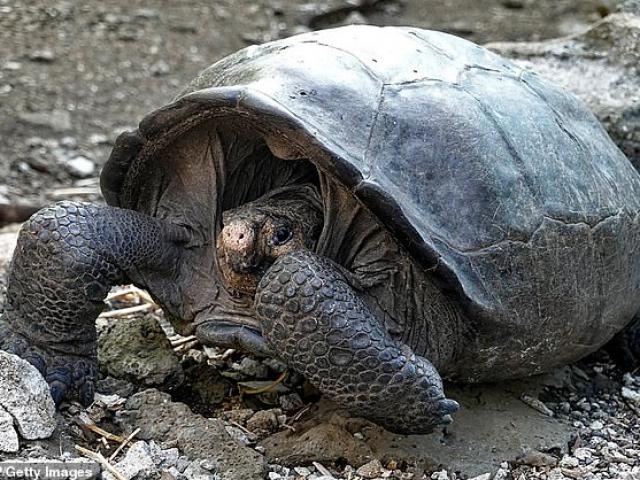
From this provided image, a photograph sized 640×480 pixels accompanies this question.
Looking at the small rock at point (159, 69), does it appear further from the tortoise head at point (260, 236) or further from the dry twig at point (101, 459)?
the dry twig at point (101, 459)

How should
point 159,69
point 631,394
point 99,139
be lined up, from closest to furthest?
point 631,394
point 99,139
point 159,69

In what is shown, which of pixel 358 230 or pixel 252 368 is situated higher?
pixel 358 230

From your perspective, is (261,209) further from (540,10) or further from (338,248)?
(540,10)

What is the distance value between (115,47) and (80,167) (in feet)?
6.61

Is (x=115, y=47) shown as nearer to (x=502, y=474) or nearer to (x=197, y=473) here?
(x=197, y=473)

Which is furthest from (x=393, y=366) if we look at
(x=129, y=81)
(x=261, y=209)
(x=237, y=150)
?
(x=129, y=81)

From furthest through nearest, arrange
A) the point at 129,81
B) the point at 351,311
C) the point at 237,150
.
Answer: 1. the point at 129,81
2. the point at 237,150
3. the point at 351,311

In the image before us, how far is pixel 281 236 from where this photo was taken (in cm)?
309

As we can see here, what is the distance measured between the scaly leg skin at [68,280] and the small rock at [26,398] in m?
0.19

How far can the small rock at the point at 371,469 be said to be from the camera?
2.91 meters

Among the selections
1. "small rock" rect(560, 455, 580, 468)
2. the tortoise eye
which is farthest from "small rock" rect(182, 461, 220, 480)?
"small rock" rect(560, 455, 580, 468)

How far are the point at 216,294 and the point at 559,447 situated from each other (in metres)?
1.22

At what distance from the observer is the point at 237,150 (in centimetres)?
A: 331

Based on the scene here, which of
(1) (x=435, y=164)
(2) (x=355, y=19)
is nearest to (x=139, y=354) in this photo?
(1) (x=435, y=164)
